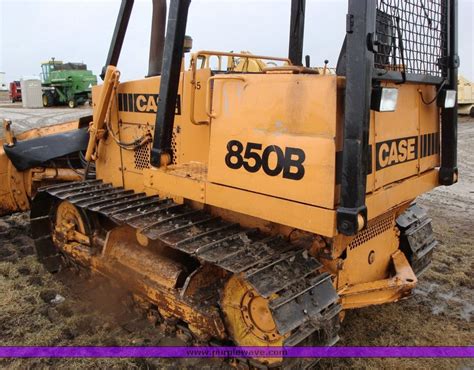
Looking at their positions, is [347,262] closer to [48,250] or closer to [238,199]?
[238,199]

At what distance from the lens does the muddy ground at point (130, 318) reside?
346cm

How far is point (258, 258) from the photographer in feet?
9.30

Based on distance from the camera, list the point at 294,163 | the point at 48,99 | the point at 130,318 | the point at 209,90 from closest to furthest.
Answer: the point at 294,163 < the point at 209,90 < the point at 130,318 < the point at 48,99

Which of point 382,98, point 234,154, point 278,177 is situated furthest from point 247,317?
point 382,98

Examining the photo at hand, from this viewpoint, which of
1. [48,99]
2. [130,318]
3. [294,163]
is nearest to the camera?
[294,163]

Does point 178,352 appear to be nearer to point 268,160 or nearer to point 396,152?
point 268,160

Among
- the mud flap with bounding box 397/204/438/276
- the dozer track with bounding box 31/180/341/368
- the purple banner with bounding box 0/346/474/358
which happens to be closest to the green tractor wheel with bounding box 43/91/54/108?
the dozer track with bounding box 31/180/341/368

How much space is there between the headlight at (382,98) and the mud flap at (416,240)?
5.74ft

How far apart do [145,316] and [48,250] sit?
1.49 metres

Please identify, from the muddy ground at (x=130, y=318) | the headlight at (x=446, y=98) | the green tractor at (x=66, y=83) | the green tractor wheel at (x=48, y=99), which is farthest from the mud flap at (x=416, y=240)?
the green tractor wheel at (x=48, y=99)

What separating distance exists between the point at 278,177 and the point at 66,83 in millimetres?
29025

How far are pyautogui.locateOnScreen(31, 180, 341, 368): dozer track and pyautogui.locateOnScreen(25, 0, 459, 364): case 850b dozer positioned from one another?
11 mm

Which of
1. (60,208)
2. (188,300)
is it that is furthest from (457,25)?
(60,208)

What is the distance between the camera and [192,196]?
130 inches
